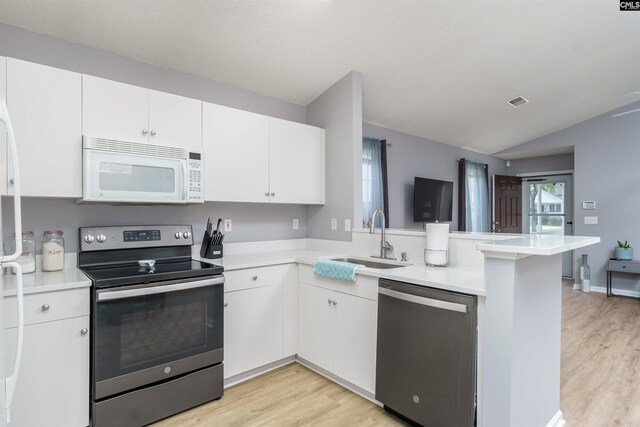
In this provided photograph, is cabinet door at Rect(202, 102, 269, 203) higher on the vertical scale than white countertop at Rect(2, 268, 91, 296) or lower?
higher

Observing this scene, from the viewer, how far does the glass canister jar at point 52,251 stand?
81.7 inches

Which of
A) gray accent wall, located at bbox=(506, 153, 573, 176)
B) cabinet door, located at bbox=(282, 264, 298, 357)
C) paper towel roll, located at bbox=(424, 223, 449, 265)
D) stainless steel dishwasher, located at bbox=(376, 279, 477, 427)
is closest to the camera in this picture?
stainless steel dishwasher, located at bbox=(376, 279, 477, 427)

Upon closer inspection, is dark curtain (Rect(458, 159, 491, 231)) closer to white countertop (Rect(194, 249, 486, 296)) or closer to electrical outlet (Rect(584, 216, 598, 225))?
electrical outlet (Rect(584, 216, 598, 225))

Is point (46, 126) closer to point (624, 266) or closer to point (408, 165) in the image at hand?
point (408, 165)

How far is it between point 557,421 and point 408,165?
369cm

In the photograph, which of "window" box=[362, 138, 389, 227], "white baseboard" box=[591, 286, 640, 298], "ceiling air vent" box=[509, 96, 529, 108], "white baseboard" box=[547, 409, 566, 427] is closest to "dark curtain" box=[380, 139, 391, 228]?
"window" box=[362, 138, 389, 227]

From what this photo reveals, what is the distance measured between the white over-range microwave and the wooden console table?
6.00 metres

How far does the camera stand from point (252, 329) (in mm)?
2527

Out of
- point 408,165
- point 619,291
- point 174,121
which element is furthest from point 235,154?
point 619,291

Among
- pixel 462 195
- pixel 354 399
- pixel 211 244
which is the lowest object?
pixel 354 399

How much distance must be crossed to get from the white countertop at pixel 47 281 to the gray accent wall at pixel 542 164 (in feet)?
25.0

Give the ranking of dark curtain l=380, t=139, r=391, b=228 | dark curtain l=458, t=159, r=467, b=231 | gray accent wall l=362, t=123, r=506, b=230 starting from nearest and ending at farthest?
dark curtain l=380, t=139, r=391, b=228, gray accent wall l=362, t=123, r=506, b=230, dark curtain l=458, t=159, r=467, b=231

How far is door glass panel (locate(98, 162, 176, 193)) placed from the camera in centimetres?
210

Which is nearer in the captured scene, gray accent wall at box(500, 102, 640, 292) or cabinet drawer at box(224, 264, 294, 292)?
cabinet drawer at box(224, 264, 294, 292)
